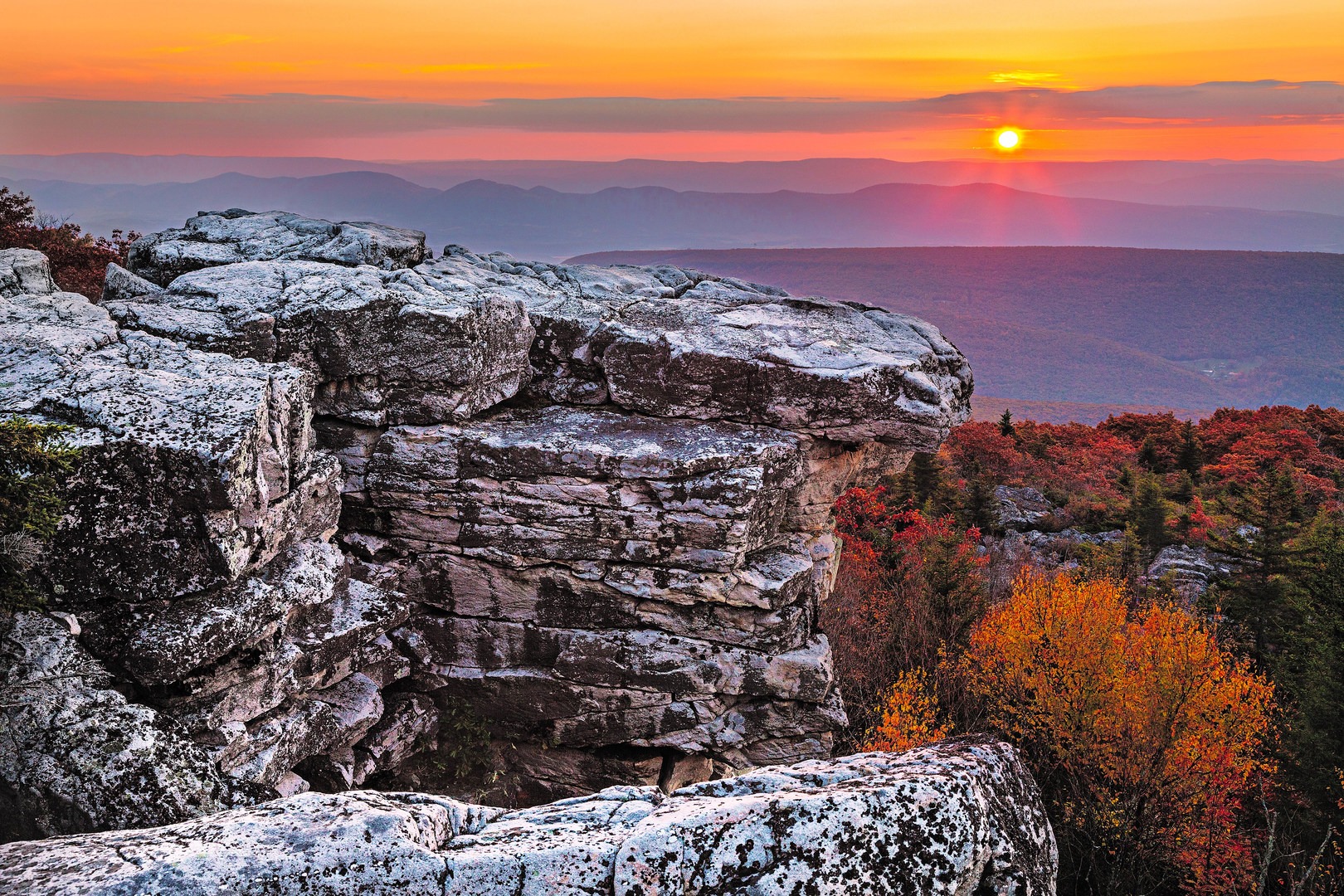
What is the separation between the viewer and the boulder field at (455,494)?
10.8 metres

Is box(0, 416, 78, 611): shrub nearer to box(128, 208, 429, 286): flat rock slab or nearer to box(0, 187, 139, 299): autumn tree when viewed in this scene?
box(128, 208, 429, 286): flat rock slab

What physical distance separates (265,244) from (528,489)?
832cm

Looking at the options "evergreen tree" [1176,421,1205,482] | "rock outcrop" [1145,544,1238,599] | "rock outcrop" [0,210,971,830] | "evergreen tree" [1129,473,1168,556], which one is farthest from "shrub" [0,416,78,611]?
"evergreen tree" [1176,421,1205,482]

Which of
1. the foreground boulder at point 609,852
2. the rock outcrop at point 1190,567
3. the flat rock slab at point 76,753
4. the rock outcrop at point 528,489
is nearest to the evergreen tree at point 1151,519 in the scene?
the rock outcrop at point 1190,567

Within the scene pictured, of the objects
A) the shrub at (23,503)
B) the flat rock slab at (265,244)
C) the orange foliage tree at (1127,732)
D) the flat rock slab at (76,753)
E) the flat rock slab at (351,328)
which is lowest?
the orange foliage tree at (1127,732)

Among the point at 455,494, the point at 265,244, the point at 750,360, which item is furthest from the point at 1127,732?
the point at 265,244

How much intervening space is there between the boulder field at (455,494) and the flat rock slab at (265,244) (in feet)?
0.29

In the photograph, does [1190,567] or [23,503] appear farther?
[1190,567]

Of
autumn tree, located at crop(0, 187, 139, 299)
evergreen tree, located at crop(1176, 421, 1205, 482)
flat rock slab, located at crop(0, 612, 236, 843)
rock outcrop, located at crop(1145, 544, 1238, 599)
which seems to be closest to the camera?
flat rock slab, located at crop(0, 612, 236, 843)

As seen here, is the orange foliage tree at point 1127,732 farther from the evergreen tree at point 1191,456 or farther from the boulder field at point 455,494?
the evergreen tree at point 1191,456

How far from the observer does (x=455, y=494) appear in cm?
1484

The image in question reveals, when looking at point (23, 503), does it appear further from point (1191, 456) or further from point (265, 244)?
point (1191, 456)

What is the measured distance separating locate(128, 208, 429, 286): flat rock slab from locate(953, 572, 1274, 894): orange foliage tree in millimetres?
16908

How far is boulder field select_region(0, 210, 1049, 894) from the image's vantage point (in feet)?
35.3
